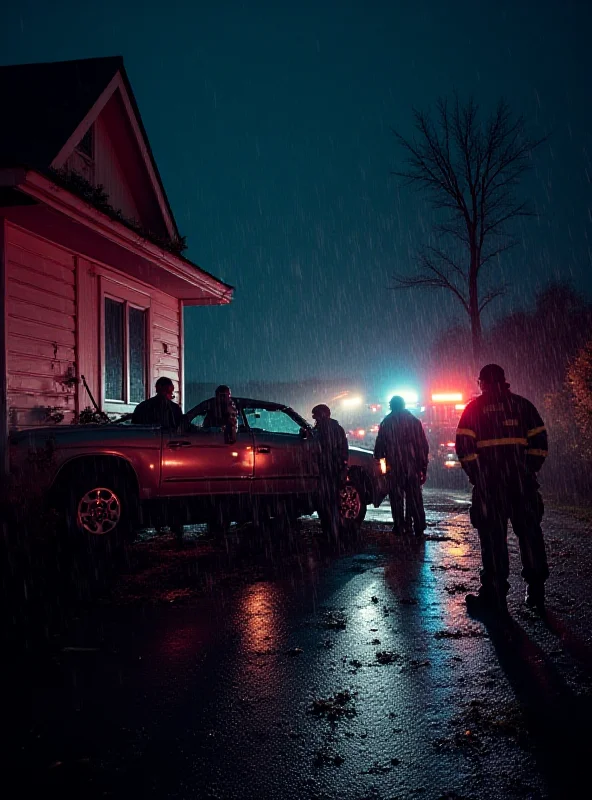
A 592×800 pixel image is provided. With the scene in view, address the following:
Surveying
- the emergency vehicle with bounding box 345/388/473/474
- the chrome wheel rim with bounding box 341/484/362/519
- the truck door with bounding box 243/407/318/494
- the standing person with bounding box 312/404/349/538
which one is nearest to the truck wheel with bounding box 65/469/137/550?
the truck door with bounding box 243/407/318/494

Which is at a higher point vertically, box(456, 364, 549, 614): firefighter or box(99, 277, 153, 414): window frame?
box(99, 277, 153, 414): window frame

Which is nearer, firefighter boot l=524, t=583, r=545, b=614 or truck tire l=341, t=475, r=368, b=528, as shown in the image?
firefighter boot l=524, t=583, r=545, b=614

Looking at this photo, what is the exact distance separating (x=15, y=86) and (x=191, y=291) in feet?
14.7

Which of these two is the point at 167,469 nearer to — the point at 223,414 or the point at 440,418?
the point at 223,414

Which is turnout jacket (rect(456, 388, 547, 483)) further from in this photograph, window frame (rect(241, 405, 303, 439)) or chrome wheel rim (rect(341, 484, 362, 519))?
chrome wheel rim (rect(341, 484, 362, 519))

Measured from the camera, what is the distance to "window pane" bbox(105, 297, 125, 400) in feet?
41.1

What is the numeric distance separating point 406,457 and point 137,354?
5.37 metres

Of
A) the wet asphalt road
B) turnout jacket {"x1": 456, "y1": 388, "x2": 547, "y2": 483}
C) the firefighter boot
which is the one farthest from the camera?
turnout jacket {"x1": 456, "y1": 388, "x2": 547, "y2": 483}

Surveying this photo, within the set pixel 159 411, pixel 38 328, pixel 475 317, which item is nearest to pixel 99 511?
pixel 159 411

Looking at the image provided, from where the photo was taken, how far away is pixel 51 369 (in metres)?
10.7

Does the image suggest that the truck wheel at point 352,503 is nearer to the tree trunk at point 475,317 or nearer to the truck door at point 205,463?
the truck door at point 205,463

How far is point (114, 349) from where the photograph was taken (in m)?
12.8

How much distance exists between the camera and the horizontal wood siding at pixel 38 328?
9.73 meters

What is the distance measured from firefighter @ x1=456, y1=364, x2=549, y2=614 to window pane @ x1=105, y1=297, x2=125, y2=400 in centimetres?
741
